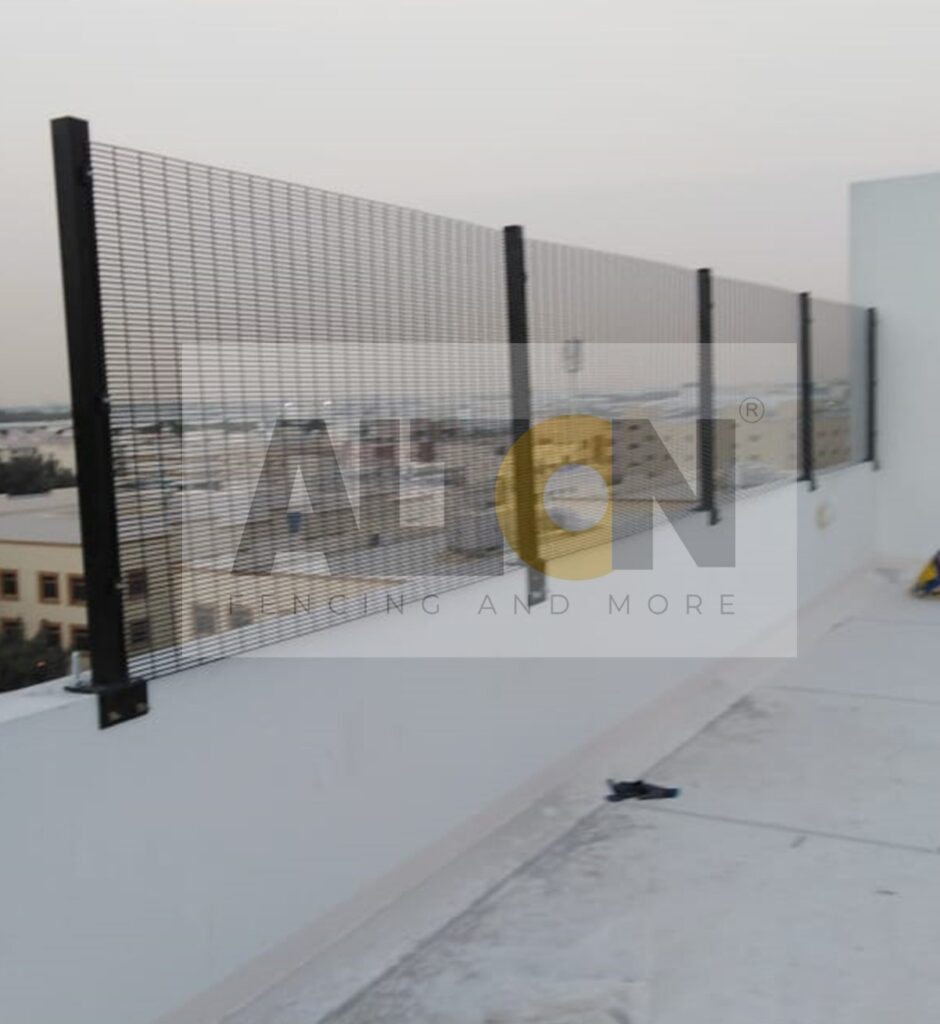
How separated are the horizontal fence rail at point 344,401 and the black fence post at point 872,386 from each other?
434cm

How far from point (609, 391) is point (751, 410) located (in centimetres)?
204

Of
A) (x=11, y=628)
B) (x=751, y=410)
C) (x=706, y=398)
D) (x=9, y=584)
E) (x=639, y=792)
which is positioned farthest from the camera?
(x=751, y=410)

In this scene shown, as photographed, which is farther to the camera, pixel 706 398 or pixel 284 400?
pixel 706 398

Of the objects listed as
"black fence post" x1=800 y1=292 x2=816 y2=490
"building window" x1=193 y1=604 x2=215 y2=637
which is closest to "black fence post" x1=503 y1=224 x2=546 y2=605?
"building window" x1=193 y1=604 x2=215 y2=637

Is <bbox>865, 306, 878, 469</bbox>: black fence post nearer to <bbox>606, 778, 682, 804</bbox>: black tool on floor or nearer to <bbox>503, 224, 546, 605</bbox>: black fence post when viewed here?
<bbox>606, 778, 682, 804</bbox>: black tool on floor

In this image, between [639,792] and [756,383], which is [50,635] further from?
[756,383]

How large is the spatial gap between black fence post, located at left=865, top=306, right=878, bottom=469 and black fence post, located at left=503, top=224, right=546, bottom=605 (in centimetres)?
585

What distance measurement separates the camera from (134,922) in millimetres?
2361

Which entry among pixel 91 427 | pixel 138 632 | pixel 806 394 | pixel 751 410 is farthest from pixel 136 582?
pixel 806 394

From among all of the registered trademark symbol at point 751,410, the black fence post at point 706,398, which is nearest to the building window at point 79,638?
the black fence post at point 706,398

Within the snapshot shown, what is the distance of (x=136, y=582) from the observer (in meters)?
2.44

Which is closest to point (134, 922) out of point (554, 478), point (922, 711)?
point (554, 478)

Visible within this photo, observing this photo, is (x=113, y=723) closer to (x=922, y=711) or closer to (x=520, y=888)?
(x=520, y=888)

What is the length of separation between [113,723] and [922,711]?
4.16 m
